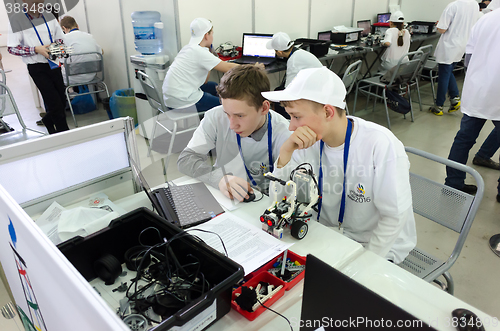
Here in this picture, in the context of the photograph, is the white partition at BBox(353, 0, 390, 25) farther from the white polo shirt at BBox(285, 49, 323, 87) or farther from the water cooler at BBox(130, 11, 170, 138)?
the water cooler at BBox(130, 11, 170, 138)

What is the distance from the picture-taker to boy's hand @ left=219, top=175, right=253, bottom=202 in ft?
4.43

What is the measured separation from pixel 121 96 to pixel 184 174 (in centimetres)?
282

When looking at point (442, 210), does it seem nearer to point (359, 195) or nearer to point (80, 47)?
point (359, 195)

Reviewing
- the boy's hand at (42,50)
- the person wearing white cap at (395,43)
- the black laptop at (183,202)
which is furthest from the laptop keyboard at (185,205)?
the person wearing white cap at (395,43)

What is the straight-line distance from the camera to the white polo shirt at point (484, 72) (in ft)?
7.45

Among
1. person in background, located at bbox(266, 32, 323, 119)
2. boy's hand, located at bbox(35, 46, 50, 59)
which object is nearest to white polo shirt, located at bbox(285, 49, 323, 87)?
person in background, located at bbox(266, 32, 323, 119)

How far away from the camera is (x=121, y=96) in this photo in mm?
3980

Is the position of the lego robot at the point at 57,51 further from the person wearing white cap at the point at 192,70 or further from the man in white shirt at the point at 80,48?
the person wearing white cap at the point at 192,70

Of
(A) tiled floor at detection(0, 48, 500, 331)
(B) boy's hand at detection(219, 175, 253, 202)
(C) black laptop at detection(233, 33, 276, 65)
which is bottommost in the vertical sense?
(A) tiled floor at detection(0, 48, 500, 331)

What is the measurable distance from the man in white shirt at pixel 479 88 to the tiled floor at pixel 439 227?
36 cm

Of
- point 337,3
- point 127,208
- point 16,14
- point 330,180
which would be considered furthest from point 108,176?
point 337,3

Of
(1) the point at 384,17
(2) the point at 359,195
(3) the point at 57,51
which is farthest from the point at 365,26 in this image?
(2) the point at 359,195

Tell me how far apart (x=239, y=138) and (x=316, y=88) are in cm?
65

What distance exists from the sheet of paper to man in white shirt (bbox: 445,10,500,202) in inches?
80.3
